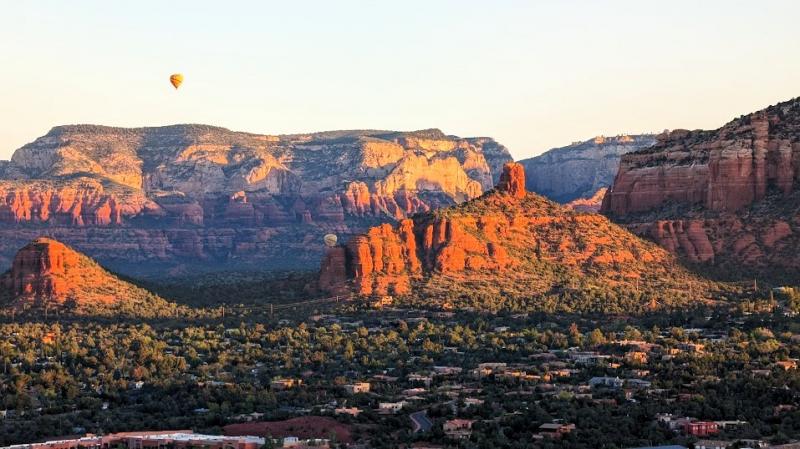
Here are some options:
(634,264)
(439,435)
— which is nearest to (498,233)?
(634,264)

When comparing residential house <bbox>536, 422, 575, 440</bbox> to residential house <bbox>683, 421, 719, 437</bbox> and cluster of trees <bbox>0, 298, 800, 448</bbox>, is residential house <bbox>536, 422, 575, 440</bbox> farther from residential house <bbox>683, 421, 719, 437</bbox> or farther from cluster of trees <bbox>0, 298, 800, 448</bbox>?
residential house <bbox>683, 421, 719, 437</bbox>

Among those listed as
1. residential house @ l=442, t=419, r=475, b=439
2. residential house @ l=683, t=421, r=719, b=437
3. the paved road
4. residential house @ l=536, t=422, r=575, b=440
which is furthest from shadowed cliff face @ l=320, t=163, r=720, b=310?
residential house @ l=683, t=421, r=719, b=437

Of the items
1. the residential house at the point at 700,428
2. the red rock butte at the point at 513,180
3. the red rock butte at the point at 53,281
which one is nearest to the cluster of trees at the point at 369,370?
the residential house at the point at 700,428

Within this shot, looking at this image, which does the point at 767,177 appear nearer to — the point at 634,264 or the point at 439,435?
the point at 634,264

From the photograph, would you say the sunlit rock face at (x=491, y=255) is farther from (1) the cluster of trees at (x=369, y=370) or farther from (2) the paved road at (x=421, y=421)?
(2) the paved road at (x=421, y=421)

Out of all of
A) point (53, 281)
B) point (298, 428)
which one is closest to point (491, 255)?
point (53, 281)
